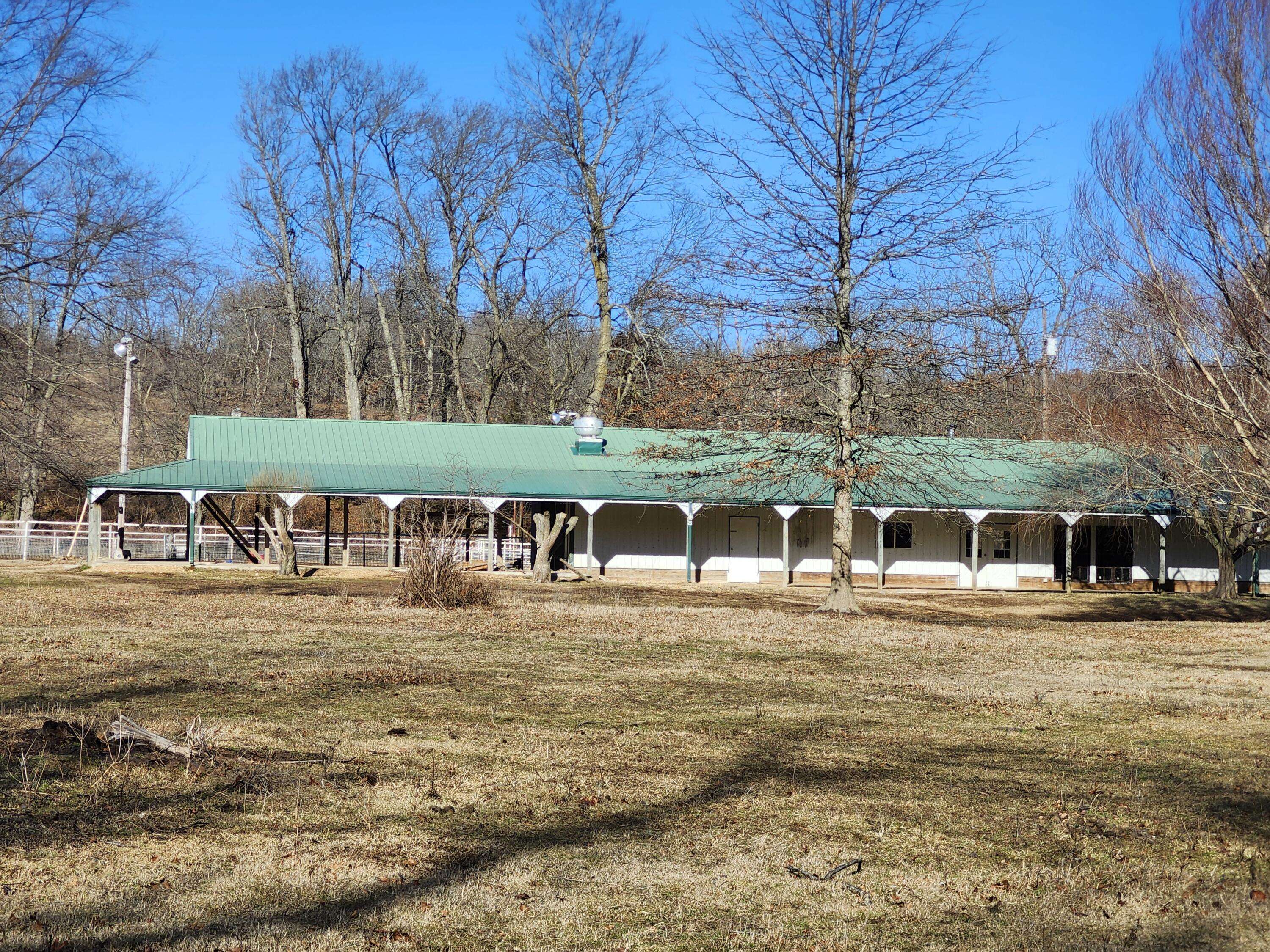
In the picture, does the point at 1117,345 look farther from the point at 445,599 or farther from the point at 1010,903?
the point at 1010,903

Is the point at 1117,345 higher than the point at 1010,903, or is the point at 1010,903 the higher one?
the point at 1117,345

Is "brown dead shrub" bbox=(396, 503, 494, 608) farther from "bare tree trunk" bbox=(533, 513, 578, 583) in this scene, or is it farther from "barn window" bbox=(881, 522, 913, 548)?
"barn window" bbox=(881, 522, 913, 548)

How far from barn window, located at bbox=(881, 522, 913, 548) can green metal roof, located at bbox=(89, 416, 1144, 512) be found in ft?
8.07

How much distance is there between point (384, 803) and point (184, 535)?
35105 millimetres

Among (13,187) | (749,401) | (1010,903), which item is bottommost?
(1010,903)

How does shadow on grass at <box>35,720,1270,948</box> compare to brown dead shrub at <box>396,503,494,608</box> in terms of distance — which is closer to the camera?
shadow on grass at <box>35,720,1270,948</box>

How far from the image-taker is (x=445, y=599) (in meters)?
19.5

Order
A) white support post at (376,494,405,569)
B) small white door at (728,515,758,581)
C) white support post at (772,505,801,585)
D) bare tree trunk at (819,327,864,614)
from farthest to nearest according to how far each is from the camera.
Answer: small white door at (728,515,758,581) → white support post at (772,505,801,585) → white support post at (376,494,405,569) → bare tree trunk at (819,327,864,614)

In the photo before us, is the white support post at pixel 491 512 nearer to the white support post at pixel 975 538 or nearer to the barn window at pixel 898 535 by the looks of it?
the barn window at pixel 898 535

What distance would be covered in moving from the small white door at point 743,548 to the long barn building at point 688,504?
1.5 inches

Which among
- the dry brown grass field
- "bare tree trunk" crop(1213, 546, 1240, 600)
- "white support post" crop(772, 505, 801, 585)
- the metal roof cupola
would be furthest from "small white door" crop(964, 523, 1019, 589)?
the dry brown grass field

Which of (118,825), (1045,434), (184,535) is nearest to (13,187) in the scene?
(118,825)

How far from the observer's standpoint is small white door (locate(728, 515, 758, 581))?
36156 mm

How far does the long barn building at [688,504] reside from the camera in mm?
32562
